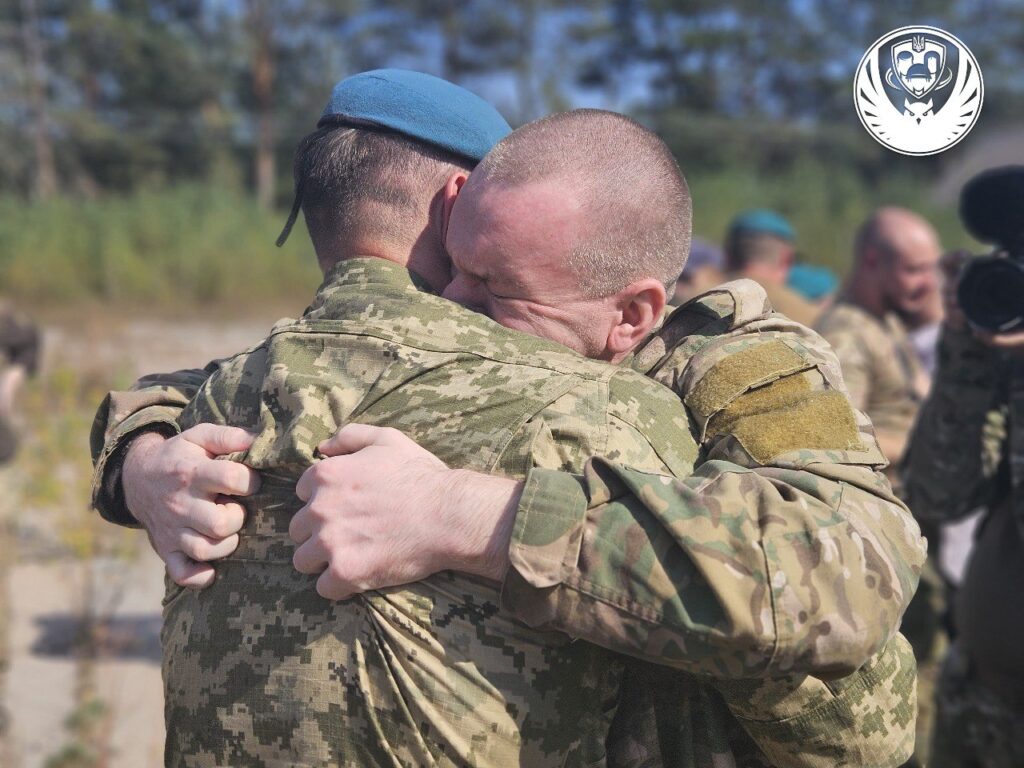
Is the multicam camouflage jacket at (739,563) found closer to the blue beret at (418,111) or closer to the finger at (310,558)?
the finger at (310,558)

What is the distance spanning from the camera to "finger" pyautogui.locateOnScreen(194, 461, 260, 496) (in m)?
1.42

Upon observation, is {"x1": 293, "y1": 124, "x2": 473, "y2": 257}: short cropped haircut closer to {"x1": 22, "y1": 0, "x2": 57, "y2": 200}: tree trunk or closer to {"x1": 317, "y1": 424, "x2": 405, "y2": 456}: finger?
{"x1": 317, "y1": 424, "x2": 405, "y2": 456}: finger

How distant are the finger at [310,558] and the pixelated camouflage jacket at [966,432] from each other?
2.38 meters

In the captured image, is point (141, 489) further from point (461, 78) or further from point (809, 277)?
point (461, 78)

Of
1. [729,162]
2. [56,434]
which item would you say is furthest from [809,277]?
[729,162]

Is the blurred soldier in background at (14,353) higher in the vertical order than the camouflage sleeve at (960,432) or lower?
lower

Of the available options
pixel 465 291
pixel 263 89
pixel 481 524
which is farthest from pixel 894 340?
pixel 263 89

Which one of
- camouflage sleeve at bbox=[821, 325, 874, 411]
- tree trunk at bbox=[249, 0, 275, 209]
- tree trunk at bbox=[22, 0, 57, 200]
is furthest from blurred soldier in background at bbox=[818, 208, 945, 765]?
tree trunk at bbox=[249, 0, 275, 209]

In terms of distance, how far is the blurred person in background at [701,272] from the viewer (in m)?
6.32

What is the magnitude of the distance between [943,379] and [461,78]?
27771 mm

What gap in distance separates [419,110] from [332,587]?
81 cm

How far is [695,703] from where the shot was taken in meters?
1.45

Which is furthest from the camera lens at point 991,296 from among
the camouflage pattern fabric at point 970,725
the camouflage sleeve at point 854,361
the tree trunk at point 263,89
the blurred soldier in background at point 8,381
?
the tree trunk at point 263,89

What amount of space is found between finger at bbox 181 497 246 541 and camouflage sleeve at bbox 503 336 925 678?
42 cm
